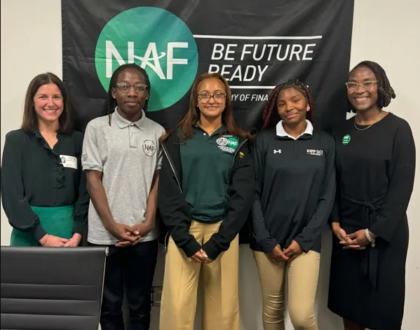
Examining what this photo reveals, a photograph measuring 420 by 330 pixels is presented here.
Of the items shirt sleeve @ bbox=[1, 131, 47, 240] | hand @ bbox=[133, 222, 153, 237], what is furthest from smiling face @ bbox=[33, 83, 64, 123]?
hand @ bbox=[133, 222, 153, 237]

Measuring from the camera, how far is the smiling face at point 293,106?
6.81ft

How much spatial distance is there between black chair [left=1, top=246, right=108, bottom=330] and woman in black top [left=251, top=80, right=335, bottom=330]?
87cm

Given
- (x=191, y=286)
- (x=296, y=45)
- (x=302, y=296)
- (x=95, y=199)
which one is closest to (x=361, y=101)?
(x=296, y=45)

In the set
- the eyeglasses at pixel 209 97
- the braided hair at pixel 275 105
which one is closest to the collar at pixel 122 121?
the eyeglasses at pixel 209 97

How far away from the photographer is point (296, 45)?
2377mm

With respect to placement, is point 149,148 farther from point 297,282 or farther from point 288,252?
point 297,282

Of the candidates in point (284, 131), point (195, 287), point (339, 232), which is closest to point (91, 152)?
point (195, 287)

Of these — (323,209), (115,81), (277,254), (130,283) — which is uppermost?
(115,81)

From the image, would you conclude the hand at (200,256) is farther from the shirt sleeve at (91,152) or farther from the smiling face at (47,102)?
the smiling face at (47,102)

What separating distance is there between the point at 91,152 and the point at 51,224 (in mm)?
396

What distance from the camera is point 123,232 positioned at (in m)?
2.03

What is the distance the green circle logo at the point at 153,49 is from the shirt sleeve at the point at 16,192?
0.60 metres

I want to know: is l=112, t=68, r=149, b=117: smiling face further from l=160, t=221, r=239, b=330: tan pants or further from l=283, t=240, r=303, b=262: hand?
l=283, t=240, r=303, b=262: hand

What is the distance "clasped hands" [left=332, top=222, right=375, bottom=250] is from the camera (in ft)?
6.86
